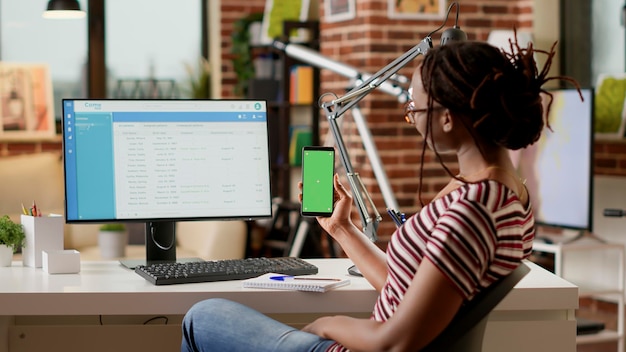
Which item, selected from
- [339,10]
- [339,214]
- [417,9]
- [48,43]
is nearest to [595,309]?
[417,9]

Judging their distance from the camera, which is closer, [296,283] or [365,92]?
[296,283]

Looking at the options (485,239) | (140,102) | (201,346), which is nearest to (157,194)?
(140,102)

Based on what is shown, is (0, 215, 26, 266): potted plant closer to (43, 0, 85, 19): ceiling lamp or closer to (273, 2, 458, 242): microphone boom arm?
(273, 2, 458, 242): microphone boom arm

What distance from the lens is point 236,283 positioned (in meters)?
2.22

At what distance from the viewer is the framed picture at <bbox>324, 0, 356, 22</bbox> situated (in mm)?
5011

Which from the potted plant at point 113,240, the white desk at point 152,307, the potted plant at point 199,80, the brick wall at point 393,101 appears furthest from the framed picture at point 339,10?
the white desk at point 152,307

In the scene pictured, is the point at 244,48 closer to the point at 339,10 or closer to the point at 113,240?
the point at 339,10

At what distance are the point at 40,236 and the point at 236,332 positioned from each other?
0.79 m

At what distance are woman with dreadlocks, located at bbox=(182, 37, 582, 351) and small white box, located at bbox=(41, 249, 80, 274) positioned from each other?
2.09 ft

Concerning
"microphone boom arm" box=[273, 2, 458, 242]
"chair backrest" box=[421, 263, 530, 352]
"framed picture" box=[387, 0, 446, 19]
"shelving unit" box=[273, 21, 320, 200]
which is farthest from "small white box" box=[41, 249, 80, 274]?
"shelving unit" box=[273, 21, 320, 200]

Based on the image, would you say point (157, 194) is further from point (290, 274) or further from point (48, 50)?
point (48, 50)

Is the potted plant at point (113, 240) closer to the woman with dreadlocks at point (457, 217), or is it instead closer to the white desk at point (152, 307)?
the white desk at point (152, 307)

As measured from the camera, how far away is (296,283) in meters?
2.14

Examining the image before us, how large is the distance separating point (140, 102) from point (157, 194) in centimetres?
25
